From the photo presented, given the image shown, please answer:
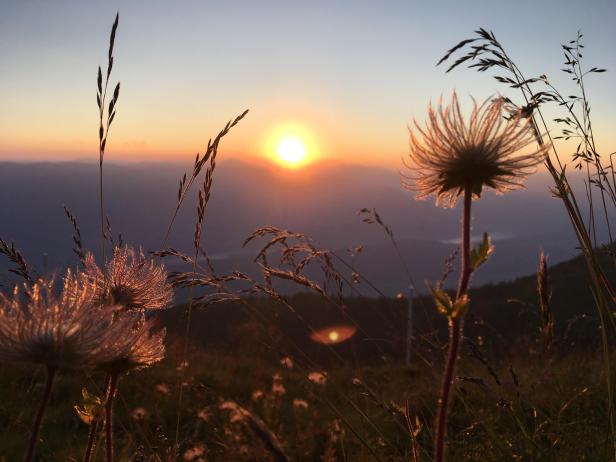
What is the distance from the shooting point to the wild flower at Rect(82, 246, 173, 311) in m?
2.15

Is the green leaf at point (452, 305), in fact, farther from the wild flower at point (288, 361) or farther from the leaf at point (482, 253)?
the wild flower at point (288, 361)

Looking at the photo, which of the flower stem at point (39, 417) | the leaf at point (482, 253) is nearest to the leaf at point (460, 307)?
the leaf at point (482, 253)

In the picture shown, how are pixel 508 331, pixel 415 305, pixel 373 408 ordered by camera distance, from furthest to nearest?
pixel 415 305 → pixel 508 331 → pixel 373 408

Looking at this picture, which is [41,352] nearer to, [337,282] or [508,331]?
[337,282]

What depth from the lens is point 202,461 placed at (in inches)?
124

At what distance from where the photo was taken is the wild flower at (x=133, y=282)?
2154 mm

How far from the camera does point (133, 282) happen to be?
2.21m

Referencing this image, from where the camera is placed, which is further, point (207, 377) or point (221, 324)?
point (221, 324)

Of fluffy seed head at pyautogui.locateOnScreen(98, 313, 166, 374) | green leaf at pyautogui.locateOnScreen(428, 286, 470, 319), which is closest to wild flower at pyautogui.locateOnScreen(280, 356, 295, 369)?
fluffy seed head at pyautogui.locateOnScreen(98, 313, 166, 374)

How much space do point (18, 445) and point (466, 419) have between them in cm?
383

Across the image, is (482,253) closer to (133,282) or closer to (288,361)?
(133,282)

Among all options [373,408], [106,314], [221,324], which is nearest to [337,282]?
[106,314]

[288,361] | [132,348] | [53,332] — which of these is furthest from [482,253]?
[288,361]

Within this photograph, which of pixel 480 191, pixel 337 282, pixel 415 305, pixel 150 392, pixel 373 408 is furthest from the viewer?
pixel 415 305
